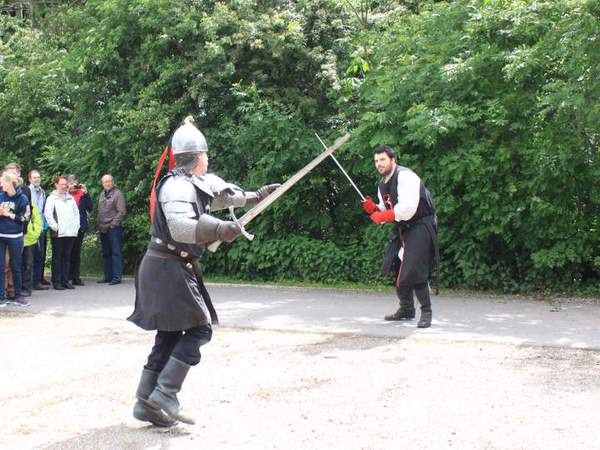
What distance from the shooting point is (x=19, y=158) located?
17141 mm

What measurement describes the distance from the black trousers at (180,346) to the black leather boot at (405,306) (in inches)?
151

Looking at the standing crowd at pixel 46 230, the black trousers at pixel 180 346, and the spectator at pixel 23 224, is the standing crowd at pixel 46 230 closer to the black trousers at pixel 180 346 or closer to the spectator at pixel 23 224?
the spectator at pixel 23 224

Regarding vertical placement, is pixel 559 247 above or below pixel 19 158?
below

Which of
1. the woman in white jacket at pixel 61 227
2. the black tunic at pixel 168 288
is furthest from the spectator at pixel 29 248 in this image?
the black tunic at pixel 168 288

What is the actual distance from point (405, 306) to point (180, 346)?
4147mm

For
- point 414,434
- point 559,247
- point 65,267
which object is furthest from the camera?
point 65,267

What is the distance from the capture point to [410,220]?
28.6 feet

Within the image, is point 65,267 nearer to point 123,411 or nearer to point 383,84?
point 383,84

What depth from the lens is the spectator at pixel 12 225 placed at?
1099 cm

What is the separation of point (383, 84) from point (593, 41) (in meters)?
3.14

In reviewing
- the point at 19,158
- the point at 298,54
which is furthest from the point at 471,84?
the point at 19,158

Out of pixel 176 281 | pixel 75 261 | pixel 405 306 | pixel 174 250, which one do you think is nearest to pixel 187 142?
pixel 174 250

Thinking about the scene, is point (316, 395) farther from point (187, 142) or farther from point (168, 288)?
point (187, 142)

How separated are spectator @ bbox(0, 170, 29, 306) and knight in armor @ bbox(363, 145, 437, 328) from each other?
522 centimetres
